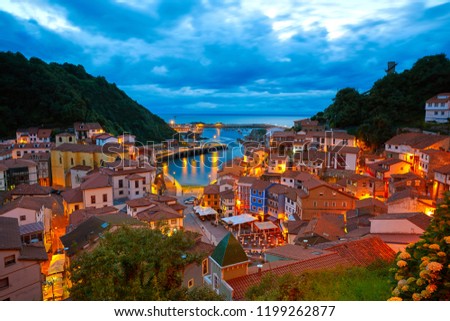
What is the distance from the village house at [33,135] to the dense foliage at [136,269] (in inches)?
1362

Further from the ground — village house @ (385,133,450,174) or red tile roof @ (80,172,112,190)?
village house @ (385,133,450,174)

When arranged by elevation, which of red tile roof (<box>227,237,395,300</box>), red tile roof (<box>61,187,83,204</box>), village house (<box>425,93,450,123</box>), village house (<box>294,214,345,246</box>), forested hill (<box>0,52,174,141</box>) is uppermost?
forested hill (<box>0,52,174,141</box>)

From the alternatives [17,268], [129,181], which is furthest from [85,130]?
[17,268]

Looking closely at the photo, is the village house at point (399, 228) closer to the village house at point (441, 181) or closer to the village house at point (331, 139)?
the village house at point (441, 181)

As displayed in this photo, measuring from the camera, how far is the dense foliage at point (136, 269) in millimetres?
4090

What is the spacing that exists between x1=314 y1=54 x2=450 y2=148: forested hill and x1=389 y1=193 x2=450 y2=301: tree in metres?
23.8

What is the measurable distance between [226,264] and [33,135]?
35.5 meters

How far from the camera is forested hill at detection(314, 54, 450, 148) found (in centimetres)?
2520

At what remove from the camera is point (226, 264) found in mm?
6391

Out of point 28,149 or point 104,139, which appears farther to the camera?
point 104,139

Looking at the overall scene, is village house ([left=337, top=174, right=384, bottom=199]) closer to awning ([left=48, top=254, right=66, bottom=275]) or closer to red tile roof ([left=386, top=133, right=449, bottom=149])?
red tile roof ([left=386, top=133, right=449, bottom=149])

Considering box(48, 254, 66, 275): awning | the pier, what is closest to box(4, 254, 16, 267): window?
box(48, 254, 66, 275): awning

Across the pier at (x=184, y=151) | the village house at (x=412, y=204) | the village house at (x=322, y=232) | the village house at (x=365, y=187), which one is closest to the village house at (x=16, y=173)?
the village house at (x=322, y=232)

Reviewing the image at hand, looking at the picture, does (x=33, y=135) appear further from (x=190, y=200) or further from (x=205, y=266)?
(x=205, y=266)
